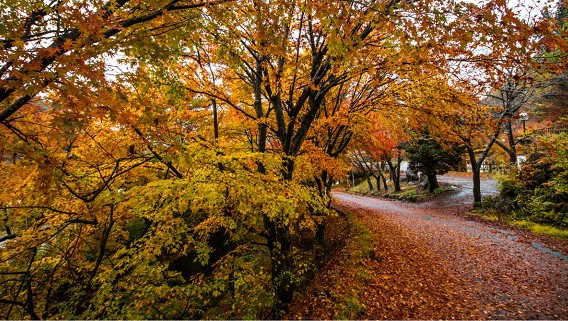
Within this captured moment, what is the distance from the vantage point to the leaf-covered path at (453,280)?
553cm

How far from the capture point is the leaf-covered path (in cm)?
553

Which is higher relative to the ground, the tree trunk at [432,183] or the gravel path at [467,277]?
the tree trunk at [432,183]

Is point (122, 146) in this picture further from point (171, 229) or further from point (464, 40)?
point (464, 40)

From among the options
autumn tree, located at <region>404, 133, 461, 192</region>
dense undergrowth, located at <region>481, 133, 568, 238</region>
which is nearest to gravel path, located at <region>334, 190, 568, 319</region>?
dense undergrowth, located at <region>481, 133, 568, 238</region>

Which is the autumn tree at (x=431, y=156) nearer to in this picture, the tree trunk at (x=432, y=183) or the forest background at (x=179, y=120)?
the tree trunk at (x=432, y=183)

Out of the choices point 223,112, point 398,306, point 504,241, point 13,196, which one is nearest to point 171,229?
point 13,196

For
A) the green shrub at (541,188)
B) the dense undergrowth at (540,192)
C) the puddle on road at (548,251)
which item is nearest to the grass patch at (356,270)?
the puddle on road at (548,251)

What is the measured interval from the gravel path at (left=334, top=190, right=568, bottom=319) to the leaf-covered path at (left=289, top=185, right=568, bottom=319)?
0.7 inches

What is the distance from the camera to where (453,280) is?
6.73m

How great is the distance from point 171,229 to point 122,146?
236 cm

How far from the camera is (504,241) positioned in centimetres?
926

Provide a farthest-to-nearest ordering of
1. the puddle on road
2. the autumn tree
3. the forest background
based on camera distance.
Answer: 1. the autumn tree
2. the puddle on road
3. the forest background

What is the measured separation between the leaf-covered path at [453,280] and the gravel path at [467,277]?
0.02 m

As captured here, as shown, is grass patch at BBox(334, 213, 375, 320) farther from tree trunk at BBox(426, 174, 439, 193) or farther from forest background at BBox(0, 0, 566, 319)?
tree trunk at BBox(426, 174, 439, 193)
